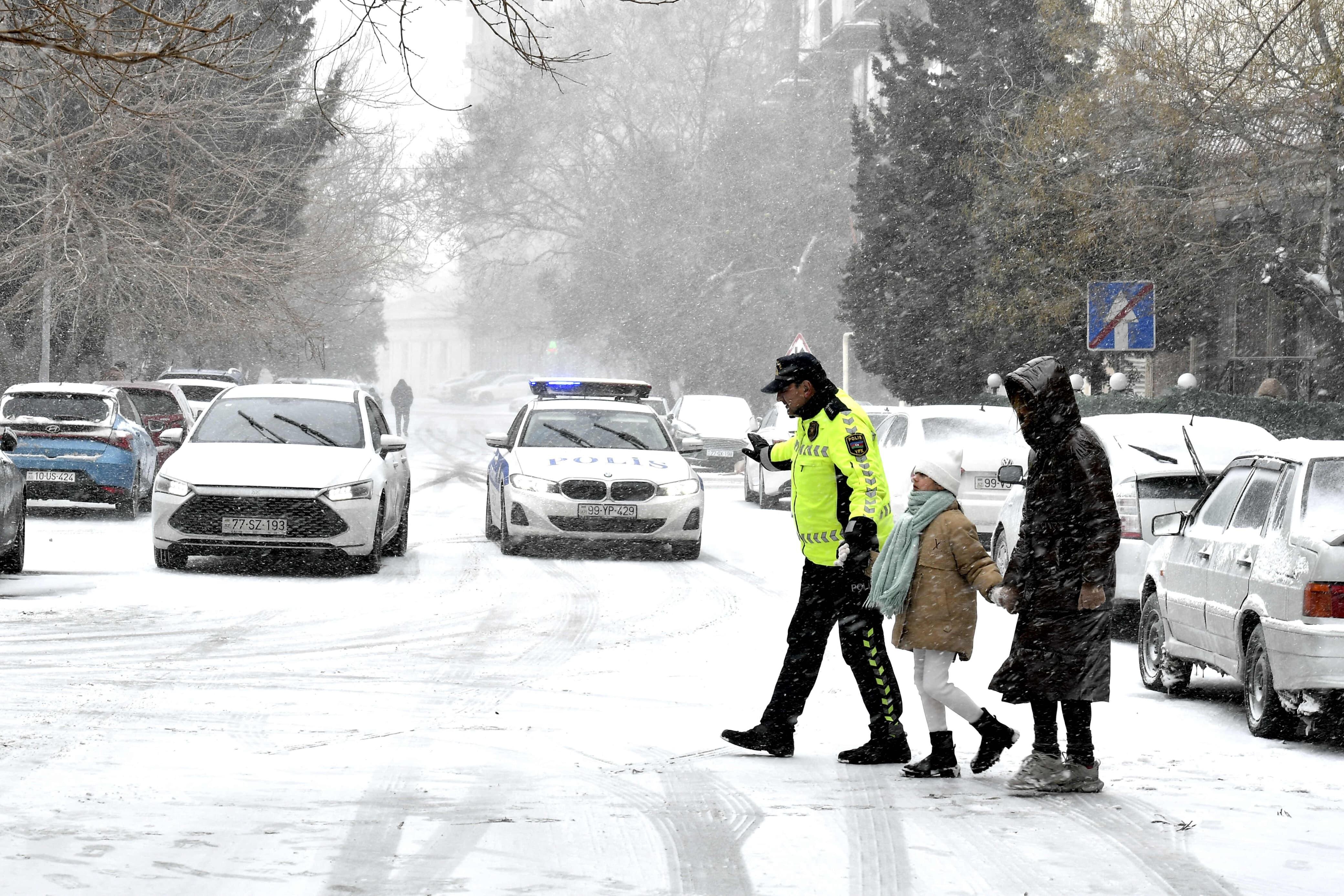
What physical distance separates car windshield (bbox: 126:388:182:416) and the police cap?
19050 millimetres

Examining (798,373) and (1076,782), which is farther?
(798,373)

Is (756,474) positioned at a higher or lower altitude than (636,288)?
lower

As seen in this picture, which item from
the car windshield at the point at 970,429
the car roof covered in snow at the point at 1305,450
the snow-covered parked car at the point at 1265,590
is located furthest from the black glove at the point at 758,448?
the car windshield at the point at 970,429

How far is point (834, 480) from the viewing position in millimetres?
7578

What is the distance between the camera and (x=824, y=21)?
64625 mm

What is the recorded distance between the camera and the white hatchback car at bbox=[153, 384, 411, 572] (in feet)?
47.8

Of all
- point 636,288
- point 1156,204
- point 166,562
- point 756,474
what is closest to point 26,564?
point 166,562

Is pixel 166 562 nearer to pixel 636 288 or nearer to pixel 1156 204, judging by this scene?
pixel 1156 204

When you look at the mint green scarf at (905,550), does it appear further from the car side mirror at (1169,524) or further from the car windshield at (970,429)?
the car windshield at (970,429)

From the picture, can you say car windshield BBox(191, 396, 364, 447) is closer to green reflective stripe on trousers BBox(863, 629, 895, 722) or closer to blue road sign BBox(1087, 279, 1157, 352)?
blue road sign BBox(1087, 279, 1157, 352)

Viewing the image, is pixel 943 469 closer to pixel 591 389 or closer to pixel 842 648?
pixel 842 648

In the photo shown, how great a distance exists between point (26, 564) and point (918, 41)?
2504 cm

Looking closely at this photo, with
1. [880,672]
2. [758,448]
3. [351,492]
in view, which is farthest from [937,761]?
[351,492]

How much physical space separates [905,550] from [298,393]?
10.6 meters
